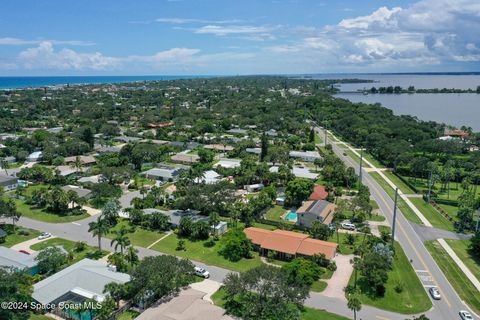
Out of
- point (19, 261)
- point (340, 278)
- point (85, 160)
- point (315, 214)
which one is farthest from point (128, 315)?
point (85, 160)

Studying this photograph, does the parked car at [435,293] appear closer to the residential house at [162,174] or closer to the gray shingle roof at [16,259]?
the gray shingle roof at [16,259]

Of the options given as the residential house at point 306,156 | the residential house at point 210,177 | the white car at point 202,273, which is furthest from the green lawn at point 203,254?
the residential house at point 306,156

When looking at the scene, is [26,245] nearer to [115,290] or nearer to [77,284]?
[77,284]

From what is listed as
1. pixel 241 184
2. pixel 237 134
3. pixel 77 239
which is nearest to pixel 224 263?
pixel 77 239

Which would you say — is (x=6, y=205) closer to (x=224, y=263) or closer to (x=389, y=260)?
(x=224, y=263)

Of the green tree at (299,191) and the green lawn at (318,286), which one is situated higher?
the green tree at (299,191)
